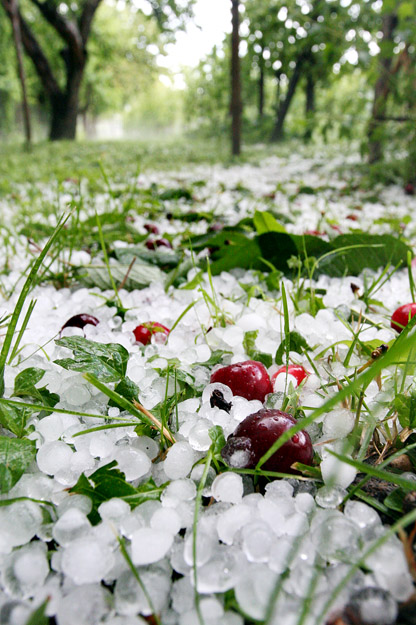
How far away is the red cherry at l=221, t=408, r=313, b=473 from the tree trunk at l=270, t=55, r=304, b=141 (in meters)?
12.7

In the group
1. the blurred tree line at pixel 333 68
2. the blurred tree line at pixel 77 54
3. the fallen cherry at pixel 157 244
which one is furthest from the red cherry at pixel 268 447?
the blurred tree line at pixel 77 54

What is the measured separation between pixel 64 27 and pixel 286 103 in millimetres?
5959

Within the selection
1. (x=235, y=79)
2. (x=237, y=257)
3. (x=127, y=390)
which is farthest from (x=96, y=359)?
(x=235, y=79)

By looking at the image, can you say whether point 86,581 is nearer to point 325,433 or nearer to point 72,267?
point 325,433

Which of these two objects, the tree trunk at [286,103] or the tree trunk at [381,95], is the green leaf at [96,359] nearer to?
the tree trunk at [381,95]

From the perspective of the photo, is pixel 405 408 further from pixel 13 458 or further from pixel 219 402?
pixel 13 458

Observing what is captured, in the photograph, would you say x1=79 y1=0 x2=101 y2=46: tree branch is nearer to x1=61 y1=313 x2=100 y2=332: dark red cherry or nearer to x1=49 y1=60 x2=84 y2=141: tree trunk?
x1=49 y1=60 x2=84 y2=141: tree trunk

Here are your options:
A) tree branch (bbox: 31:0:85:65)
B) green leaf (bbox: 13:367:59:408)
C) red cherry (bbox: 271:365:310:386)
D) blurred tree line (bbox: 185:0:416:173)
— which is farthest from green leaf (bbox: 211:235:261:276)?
tree branch (bbox: 31:0:85:65)

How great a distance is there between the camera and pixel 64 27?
10164 mm

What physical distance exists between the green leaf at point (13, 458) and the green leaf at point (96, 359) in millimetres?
149

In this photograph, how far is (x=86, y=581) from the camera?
0.50m

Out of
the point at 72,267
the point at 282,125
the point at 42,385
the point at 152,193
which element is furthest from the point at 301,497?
the point at 282,125

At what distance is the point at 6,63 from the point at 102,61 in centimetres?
561

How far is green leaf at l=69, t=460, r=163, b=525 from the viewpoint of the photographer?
615mm
